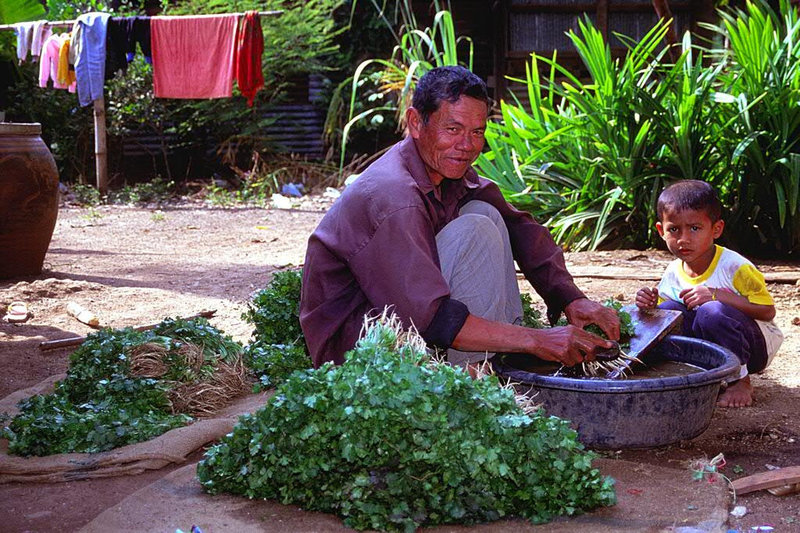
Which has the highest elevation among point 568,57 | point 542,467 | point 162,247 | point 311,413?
point 568,57

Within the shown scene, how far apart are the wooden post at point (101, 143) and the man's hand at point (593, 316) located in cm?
882

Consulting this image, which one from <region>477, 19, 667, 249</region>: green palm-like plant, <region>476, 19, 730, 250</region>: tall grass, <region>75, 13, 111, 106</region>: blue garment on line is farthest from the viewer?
<region>75, 13, 111, 106</region>: blue garment on line

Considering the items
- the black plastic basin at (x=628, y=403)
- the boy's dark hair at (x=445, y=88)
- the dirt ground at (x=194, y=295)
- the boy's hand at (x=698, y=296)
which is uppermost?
the boy's dark hair at (x=445, y=88)

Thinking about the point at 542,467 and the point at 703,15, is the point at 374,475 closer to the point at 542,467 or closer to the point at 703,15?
the point at 542,467

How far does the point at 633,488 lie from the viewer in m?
2.58

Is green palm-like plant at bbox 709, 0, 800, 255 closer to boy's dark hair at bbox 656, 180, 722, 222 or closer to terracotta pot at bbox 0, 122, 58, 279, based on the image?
boy's dark hair at bbox 656, 180, 722, 222

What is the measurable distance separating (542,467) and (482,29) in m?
11.3

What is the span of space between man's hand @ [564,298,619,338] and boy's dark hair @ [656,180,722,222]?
0.63 meters

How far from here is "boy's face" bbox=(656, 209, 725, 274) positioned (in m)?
3.47

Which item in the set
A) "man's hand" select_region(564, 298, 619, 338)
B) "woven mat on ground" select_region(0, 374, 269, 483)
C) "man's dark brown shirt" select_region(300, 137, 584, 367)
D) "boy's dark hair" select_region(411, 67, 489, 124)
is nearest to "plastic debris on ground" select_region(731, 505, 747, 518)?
"man's hand" select_region(564, 298, 619, 338)

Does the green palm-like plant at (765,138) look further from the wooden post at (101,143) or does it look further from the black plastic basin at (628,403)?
the wooden post at (101,143)

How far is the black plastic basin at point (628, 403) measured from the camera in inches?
105

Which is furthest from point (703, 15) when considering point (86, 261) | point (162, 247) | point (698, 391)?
point (698, 391)

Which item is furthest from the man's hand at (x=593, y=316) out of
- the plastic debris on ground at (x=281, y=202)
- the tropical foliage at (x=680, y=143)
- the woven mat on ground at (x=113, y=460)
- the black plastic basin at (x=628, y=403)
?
the plastic debris on ground at (x=281, y=202)
